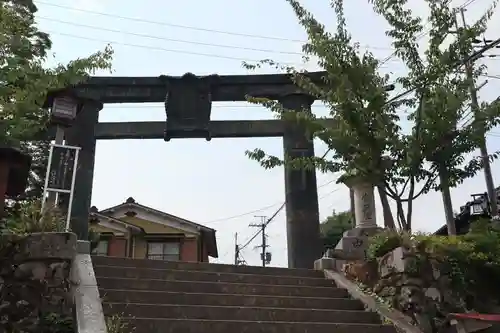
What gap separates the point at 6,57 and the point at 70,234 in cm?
→ 253

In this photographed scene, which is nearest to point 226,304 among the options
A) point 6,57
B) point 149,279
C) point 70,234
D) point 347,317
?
point 149,279

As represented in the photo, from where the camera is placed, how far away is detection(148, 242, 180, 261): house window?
68.1 feet

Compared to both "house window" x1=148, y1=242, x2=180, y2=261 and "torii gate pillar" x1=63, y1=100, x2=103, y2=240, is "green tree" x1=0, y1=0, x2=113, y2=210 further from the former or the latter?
"house window" x1=148, y1=242, x2=180, y2=261

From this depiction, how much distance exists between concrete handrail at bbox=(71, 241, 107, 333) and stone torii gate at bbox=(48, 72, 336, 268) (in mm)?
6263

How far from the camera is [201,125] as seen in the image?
13.7 metres

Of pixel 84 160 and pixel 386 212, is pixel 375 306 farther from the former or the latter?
pixel 84 160

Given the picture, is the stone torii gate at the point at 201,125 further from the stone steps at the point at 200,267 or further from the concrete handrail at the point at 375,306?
the concrete handrail at the point at 375,306

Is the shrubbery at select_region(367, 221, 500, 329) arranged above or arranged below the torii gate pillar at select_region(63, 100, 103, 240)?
below

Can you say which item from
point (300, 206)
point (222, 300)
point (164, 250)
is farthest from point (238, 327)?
point (164, 250)

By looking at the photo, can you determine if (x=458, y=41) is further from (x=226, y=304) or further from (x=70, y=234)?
(x=70, y=234)

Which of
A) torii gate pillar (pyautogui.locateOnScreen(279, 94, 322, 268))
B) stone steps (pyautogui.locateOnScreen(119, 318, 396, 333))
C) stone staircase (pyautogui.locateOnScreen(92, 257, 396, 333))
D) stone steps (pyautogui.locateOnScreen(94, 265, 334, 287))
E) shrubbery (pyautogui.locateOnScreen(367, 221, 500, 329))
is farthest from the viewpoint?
torii gate pillar (pyautogui.locateOnScreen(279, 94, 322, 268))

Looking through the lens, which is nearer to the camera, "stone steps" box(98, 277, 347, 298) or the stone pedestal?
"stone steps" box(98, 277, 347, 298)

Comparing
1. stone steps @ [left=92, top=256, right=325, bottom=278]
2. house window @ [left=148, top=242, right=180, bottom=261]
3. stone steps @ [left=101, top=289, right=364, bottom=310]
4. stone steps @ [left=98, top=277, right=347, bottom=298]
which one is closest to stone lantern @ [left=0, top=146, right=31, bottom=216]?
stone steps @ [left=92, top=256, right=325, bottom=278]

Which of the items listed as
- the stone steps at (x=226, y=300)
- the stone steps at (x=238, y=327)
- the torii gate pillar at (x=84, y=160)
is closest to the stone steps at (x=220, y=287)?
the stone steps at (x=226, y=300)
